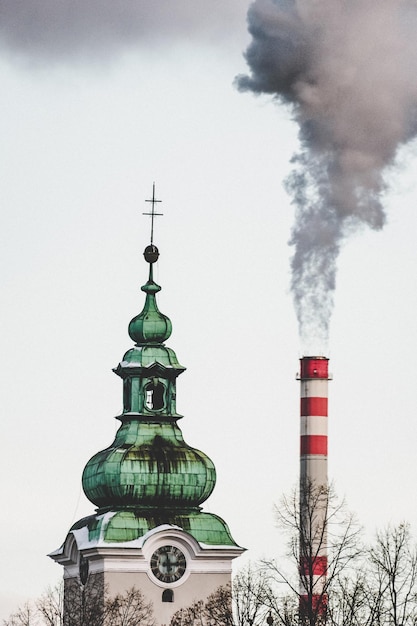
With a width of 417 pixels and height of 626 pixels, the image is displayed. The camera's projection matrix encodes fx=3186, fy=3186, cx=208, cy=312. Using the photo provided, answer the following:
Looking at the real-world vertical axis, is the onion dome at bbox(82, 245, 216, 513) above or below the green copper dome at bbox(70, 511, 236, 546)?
above

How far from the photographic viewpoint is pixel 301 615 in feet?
314

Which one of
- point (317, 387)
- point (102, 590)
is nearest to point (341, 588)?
point (102, 590)

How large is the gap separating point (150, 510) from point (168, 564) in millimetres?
2339

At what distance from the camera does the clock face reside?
112 meters

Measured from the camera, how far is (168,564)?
368 feet

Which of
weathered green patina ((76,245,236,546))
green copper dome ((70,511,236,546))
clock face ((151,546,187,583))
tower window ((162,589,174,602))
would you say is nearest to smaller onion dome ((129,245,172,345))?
weathered green patina ((76,245,236,546))

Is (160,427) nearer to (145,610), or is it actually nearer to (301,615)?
(145,610)

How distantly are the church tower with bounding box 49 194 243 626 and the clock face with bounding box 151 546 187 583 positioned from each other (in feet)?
0.12

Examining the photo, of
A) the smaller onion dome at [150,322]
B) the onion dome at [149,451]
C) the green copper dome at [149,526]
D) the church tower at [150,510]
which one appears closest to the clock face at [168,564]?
the church tower at [150,510]

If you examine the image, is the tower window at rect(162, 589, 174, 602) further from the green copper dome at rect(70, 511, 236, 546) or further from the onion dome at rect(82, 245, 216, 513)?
the onion dome at rect(82, 245, 216, 513)

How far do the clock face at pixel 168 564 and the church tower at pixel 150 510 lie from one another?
35mm

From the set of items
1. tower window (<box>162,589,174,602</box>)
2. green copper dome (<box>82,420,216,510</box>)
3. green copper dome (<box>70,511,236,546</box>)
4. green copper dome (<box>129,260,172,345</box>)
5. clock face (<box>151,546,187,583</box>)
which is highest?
A: green copper dome (<box>129,260,172,345</box>)

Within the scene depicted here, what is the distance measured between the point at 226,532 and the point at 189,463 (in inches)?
110

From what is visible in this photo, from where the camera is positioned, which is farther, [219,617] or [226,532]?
[226,532]
